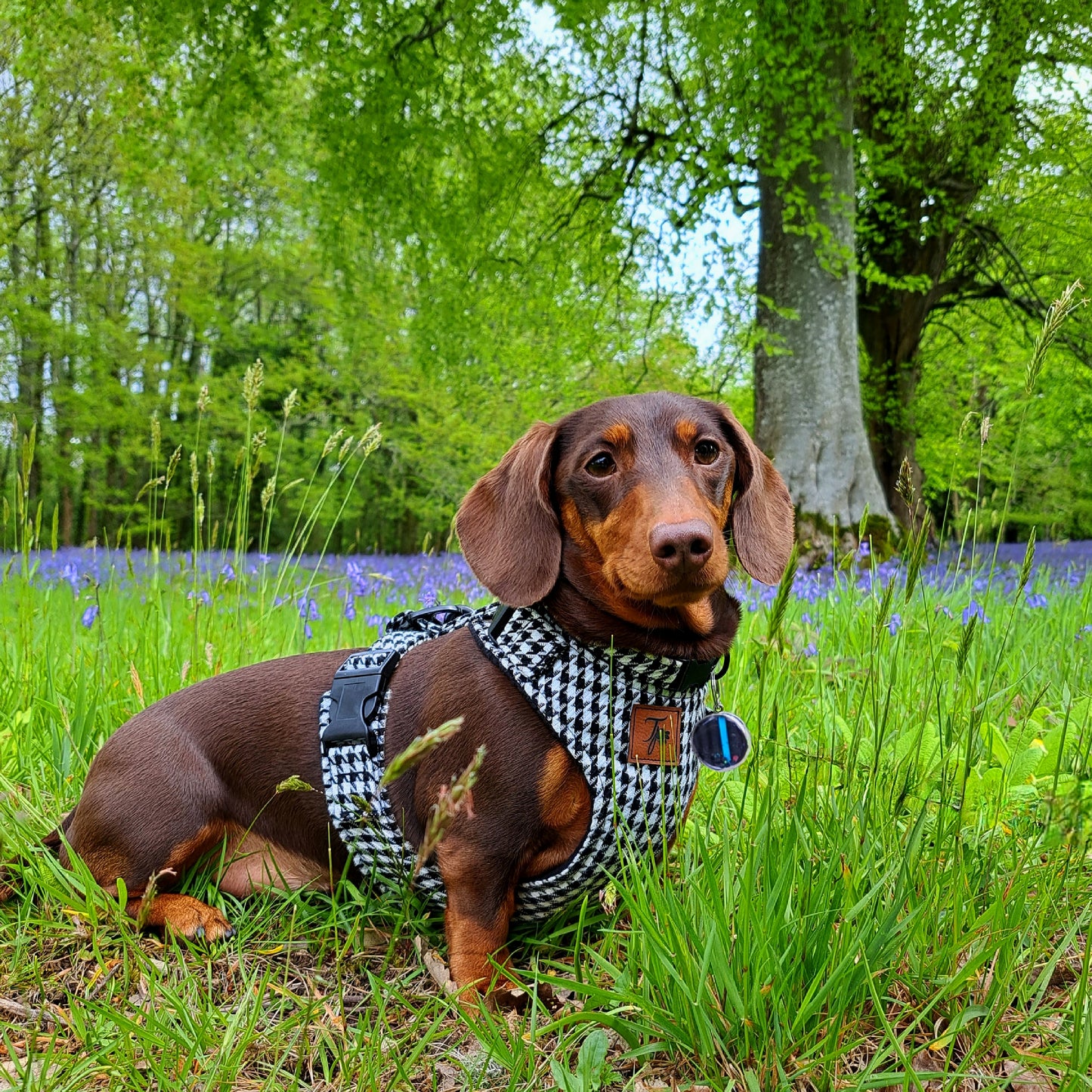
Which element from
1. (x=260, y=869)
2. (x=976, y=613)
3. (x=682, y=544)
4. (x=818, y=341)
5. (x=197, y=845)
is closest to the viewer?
(x=976, y=613)

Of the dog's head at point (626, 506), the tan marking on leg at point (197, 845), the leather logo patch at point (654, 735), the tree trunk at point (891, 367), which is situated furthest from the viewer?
the tree trunk at point (891, 367)

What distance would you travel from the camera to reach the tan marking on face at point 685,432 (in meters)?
2.08

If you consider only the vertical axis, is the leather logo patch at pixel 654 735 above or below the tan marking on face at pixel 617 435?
below

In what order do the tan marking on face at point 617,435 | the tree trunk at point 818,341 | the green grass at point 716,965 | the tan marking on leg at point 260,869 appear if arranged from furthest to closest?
the tree trunk at point 818,341
the tan marking on leg at point 260,869
the tan marking on face at point 617,435
the green grass at point 716,965

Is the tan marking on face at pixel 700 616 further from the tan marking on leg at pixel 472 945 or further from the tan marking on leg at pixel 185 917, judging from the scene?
the tan marking on leg at pixel 185 917

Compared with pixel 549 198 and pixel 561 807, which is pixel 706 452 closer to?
pixel 561 807

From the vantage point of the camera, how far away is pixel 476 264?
11031 mm

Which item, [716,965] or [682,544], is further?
[682,544]

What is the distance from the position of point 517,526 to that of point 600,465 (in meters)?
0.25

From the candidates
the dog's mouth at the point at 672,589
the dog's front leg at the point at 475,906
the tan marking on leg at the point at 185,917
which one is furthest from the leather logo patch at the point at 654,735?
the tan marking on leg at the point at 185,917

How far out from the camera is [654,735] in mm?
1946

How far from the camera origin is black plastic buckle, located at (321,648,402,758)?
2111 millimetres

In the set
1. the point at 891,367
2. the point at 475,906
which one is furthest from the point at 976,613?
the point at 891,367

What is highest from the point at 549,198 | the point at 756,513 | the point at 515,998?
the point at 549,198
